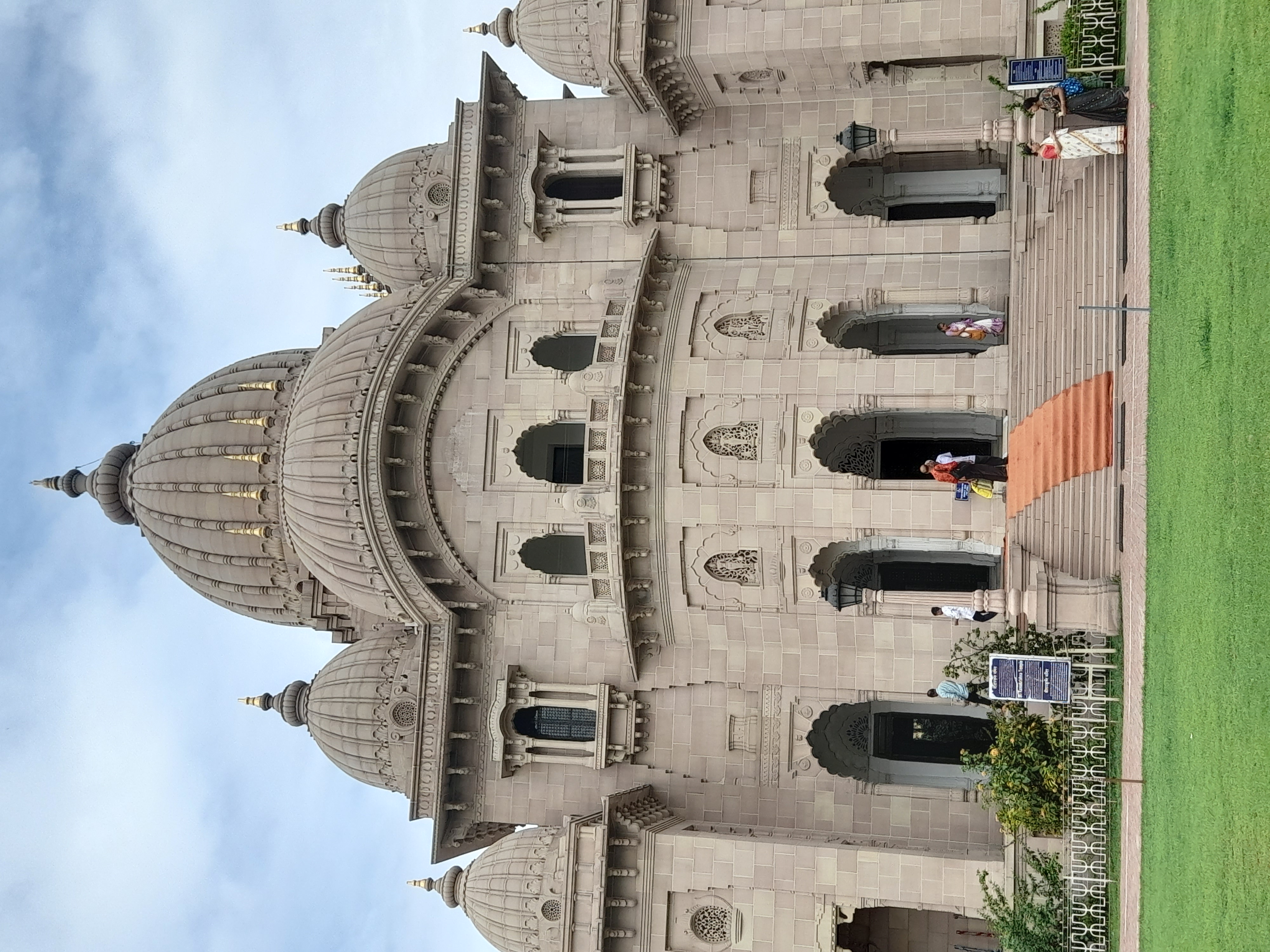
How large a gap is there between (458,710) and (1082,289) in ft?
55.4

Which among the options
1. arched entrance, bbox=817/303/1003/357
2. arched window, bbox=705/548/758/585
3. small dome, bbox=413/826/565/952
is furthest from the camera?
arched entrance, bbox=817/303/1003/357

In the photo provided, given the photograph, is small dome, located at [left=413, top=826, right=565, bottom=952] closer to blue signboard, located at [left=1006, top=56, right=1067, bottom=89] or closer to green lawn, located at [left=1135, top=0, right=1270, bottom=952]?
green lawn, located at [left=1135, top=0, right=1270, bottom=952]

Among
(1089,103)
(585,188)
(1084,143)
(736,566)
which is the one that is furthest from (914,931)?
(585,188)

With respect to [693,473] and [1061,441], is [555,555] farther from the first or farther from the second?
[1061,441]

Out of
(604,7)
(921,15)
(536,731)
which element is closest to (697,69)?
(604,7)

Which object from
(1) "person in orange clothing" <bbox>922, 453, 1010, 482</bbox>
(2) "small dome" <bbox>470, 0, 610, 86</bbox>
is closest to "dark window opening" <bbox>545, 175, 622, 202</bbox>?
(2) "small dome" <bbox>470, 0, 610, 86</bbox>

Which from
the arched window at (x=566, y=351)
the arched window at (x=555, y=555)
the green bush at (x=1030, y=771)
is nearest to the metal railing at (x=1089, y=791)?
the green bush at (x=1030, y=771)

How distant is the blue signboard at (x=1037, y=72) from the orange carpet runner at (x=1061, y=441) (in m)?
5.41

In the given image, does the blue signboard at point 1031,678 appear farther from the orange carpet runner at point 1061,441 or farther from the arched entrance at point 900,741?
the arched entrance at point 900,741

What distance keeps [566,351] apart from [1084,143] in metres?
13.3

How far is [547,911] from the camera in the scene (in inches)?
1125

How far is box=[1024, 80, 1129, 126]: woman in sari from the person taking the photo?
73.8 feet

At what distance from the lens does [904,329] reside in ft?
105

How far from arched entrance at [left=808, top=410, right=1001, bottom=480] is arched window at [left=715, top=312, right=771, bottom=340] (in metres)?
2.67
